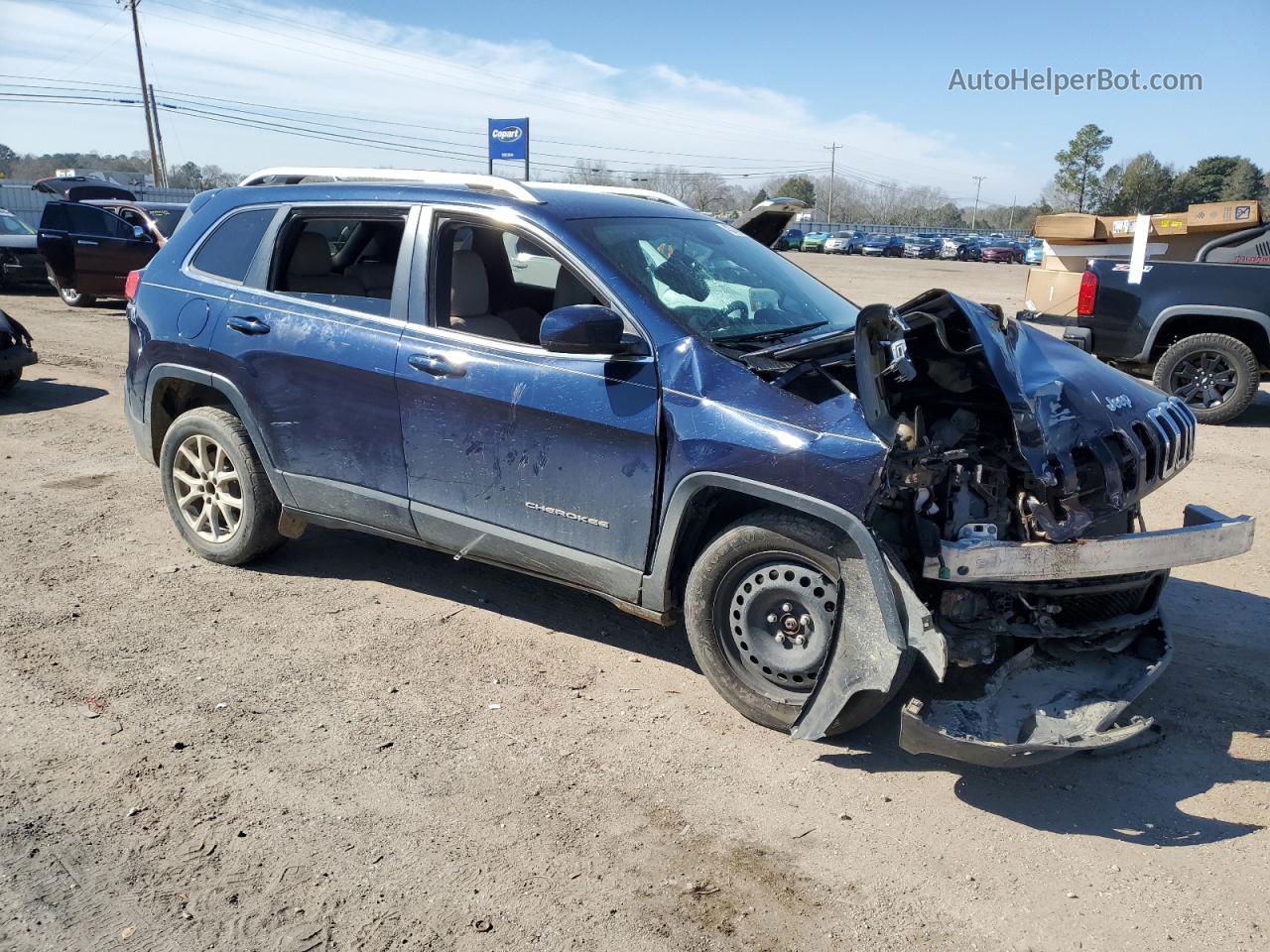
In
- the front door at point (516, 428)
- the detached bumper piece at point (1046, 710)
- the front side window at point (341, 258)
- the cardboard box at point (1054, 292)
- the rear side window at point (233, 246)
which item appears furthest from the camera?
the cardboard box at point (1054, 292)

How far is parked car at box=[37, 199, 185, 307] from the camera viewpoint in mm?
16234

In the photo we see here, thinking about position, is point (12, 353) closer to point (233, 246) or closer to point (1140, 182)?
point (233, 246)

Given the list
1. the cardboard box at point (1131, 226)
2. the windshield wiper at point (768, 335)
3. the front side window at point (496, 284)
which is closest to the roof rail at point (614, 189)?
the front side window at point (496, 284)

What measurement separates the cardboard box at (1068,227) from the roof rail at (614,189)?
7.62 meters

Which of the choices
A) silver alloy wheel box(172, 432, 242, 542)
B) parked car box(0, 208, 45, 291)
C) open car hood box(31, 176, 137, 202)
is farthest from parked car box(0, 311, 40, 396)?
open car hood box(31, 176, 137, 202)

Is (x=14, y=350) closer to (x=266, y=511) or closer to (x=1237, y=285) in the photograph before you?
(x=266, y=511)

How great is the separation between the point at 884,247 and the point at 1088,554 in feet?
194

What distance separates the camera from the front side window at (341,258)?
4637 mm

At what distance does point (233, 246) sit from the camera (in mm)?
5168

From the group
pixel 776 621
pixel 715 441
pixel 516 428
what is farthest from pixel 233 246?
pixel 776 621

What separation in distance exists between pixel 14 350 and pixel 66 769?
752cm

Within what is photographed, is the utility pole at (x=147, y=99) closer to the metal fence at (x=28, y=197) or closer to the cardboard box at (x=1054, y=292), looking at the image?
the metal fence at (x=28, y=197)

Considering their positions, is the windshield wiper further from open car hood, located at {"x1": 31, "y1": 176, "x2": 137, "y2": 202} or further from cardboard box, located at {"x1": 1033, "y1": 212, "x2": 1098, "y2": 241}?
open car hood, located at {"x1": 31, "y1": 176, "x2": 137, "y2": 202}

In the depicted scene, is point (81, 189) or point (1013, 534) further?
point (81, 189)
